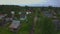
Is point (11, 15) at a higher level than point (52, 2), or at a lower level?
lower

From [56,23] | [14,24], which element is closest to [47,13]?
[56,23]

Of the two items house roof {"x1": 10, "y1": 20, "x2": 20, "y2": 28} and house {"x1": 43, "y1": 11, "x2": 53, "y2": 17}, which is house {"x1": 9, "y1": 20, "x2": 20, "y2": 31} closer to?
house roof {"x1": 10, "y1": 20, "x2": 20, "y2": 28}

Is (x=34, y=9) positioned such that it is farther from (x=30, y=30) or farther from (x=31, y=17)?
(x=30, y=30)

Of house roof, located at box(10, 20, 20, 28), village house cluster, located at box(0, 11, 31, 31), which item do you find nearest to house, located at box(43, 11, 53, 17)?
village house cluster, located at box(0, 11, 31, 31)

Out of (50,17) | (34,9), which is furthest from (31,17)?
(50,17)

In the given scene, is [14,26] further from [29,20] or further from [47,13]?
[47,13]

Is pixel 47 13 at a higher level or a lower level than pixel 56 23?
higher

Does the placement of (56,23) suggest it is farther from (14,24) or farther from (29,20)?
(14,24)

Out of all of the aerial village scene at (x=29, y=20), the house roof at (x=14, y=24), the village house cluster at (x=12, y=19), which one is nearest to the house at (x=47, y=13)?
the aerial village scene at (x=29, y=20)
